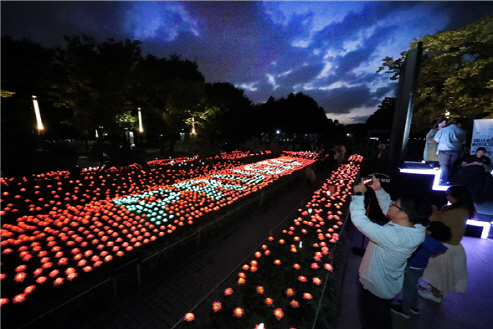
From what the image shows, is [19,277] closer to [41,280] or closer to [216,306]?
[41,280]

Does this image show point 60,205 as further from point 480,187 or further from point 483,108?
point 483,108

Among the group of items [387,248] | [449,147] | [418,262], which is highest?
[449,147]

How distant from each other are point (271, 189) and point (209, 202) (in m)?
3.12

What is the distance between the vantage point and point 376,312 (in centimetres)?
225

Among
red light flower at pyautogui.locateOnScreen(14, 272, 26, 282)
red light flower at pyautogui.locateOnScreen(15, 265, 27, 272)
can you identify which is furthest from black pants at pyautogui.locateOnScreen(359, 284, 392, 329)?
red light flower at pyautogui.locateOnScreen(15, 265, 27, 272)

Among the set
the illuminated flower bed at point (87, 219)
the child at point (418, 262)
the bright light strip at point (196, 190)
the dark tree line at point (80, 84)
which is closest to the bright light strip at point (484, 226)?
the child at point (418, 262)

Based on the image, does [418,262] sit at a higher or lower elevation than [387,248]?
lower

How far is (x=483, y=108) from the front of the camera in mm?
9047

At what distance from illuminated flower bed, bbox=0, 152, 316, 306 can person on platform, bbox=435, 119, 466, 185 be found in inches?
258

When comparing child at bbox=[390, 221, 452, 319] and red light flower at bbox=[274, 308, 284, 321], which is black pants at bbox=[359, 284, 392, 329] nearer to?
child at bbox=[390, 221, 452, 319]

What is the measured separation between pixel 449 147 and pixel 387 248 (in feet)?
22.6

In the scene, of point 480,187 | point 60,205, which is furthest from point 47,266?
point 480,187

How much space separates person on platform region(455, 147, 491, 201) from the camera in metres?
6.22

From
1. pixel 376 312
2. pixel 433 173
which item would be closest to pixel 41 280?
pixel 376 312
